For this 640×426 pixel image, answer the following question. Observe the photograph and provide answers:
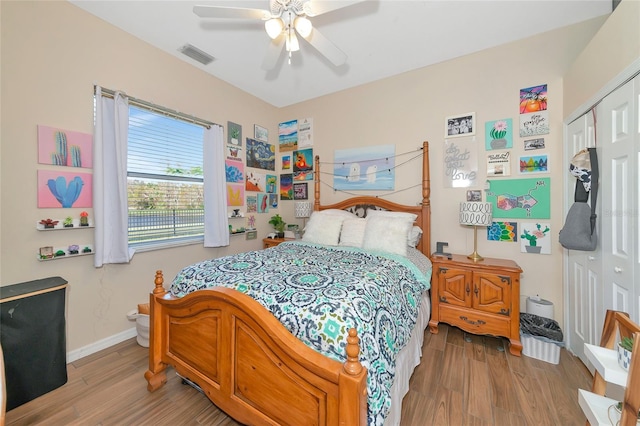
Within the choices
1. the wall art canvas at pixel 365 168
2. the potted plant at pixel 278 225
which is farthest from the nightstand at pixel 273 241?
the wall art canvas at pixel 365 168

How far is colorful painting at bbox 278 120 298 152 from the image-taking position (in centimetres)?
384

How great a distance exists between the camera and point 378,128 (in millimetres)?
3180

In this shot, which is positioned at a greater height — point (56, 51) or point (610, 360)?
point (56, 51)

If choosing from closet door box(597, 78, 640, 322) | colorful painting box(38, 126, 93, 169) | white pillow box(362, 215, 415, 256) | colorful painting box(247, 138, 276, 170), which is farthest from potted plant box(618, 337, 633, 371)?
colorful painting box(247, 138, 276, 170)

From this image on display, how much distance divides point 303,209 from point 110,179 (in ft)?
6.94

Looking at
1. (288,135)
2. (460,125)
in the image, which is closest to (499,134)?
(460,125)

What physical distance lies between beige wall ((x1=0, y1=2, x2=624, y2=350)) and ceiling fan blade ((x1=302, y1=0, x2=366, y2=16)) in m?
1.67

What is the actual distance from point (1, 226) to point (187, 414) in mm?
1825

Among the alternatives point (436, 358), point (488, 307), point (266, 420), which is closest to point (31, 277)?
point (266, 420)

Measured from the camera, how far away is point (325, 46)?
1.90m

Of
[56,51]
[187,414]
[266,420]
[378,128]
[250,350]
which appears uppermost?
[56,51]

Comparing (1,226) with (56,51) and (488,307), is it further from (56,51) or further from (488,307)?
(488,307)

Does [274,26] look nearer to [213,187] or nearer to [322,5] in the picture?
[322,5]

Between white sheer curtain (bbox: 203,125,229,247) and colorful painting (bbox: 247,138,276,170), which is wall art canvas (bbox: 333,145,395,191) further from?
white sheer curtain (bbox: 203,125,229,247)
